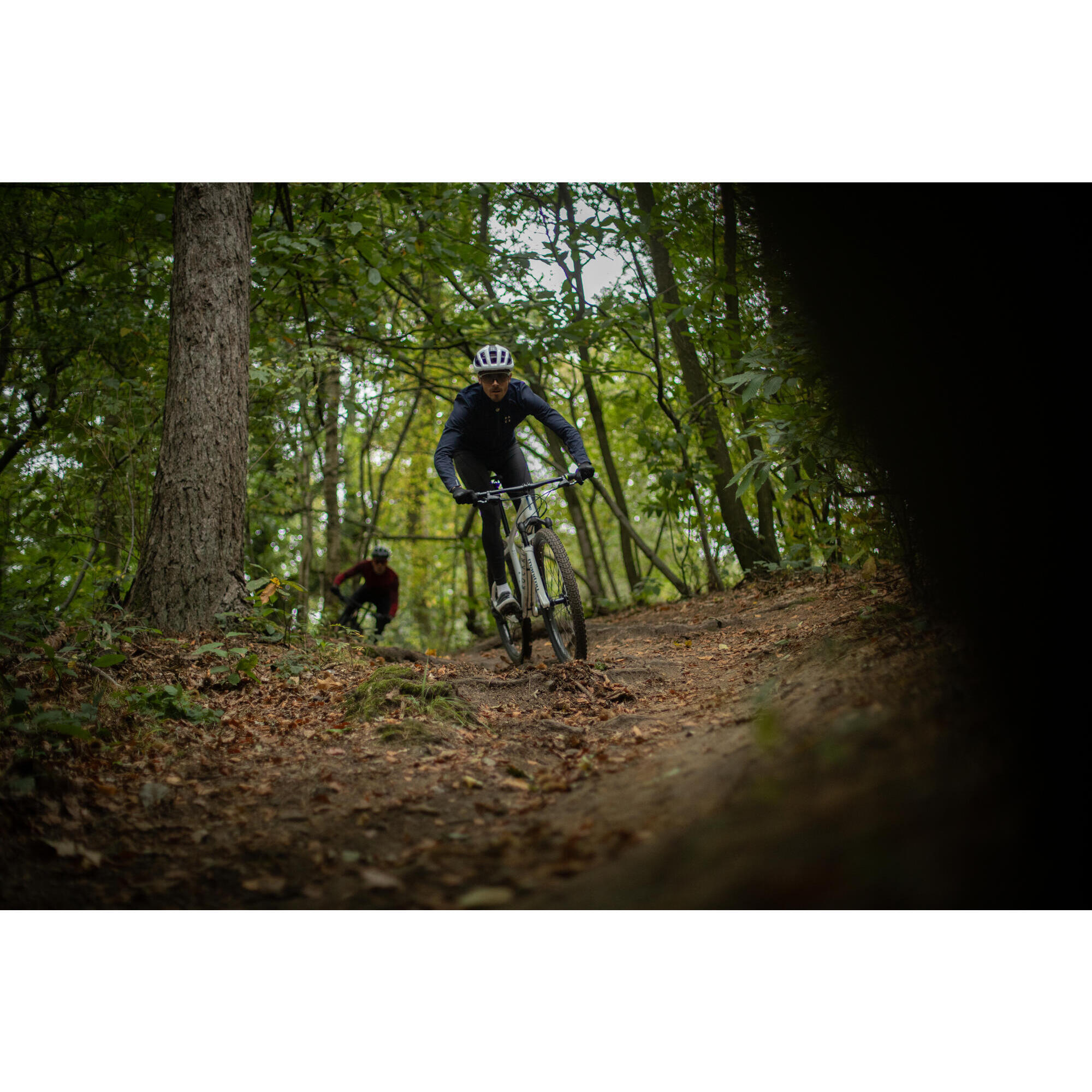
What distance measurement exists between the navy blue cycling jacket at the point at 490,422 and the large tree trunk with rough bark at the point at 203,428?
164 cm

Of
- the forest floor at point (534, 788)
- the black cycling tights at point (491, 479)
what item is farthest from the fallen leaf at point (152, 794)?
the black cycling tights at point (491, 479)

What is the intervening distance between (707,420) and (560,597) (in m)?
4.54

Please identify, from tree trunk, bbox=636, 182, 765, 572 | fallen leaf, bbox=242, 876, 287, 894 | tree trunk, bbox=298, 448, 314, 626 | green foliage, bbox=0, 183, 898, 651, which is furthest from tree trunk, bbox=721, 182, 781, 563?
tree trunk, bbox=298, 448, 314, 626

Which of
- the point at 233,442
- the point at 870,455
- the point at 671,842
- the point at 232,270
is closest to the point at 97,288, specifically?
the point at 232,270

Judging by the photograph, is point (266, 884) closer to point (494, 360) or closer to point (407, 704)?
point (407, 704)

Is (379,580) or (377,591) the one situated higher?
(379,580)

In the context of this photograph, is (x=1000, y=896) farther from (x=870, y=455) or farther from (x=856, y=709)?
(x=870, y=455)

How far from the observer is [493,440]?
5.49 m

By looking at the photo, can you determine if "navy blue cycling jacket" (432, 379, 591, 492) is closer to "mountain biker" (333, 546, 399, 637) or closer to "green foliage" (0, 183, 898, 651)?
"green foliage" (0, 183, 898, 651)

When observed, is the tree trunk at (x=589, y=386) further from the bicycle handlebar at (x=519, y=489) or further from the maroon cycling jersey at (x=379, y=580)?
the maroon cycling jersey at (x=379, y=580)

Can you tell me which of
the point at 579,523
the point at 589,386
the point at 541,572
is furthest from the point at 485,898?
the point at 579,523

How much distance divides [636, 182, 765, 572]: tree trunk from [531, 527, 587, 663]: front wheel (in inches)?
150

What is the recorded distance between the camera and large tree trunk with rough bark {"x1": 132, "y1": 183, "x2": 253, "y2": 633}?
4875 mm

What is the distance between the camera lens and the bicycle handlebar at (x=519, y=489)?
482 centimetres
